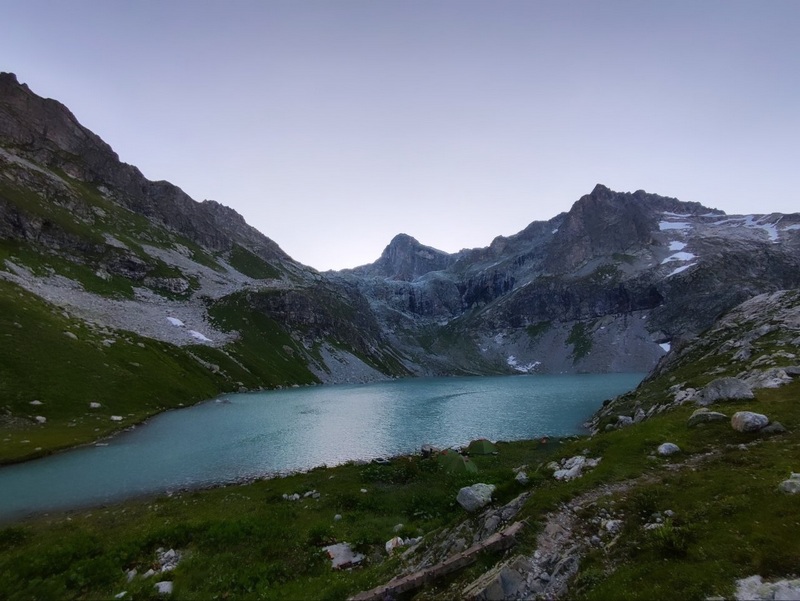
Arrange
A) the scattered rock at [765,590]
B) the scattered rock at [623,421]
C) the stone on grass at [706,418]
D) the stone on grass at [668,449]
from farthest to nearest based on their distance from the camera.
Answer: the scattered rock at [623,421]
the stone on grass at [706,418]
the stone on grass at [668,449]
the scattered rock at [765,590]

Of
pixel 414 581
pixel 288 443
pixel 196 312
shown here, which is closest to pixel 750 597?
pixel 414 581

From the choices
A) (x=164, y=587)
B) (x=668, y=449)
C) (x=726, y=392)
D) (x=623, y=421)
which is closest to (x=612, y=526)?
(x=668, y=449)

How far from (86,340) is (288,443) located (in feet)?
180

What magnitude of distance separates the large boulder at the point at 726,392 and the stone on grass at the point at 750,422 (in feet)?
34.4

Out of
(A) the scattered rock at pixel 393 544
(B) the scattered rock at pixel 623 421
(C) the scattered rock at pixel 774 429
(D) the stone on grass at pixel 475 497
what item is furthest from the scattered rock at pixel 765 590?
(B) the scattered rock at pixel 623 421

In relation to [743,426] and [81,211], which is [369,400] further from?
[81,211]

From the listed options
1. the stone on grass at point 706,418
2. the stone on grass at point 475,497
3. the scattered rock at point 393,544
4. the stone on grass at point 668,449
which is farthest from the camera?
the stone on grass at point 706,418

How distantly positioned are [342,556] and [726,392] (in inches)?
1243

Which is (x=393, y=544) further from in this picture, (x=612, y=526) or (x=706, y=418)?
(x=706, y=418)

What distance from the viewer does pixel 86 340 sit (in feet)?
269

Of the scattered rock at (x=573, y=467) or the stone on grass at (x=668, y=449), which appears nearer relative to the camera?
the scattered rock at (x=573, y=467)

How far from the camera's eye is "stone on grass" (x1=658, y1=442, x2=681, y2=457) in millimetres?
20953

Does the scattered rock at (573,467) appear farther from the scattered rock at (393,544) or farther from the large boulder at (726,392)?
the large boulder at (726,392)

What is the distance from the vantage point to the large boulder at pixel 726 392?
31.1m
